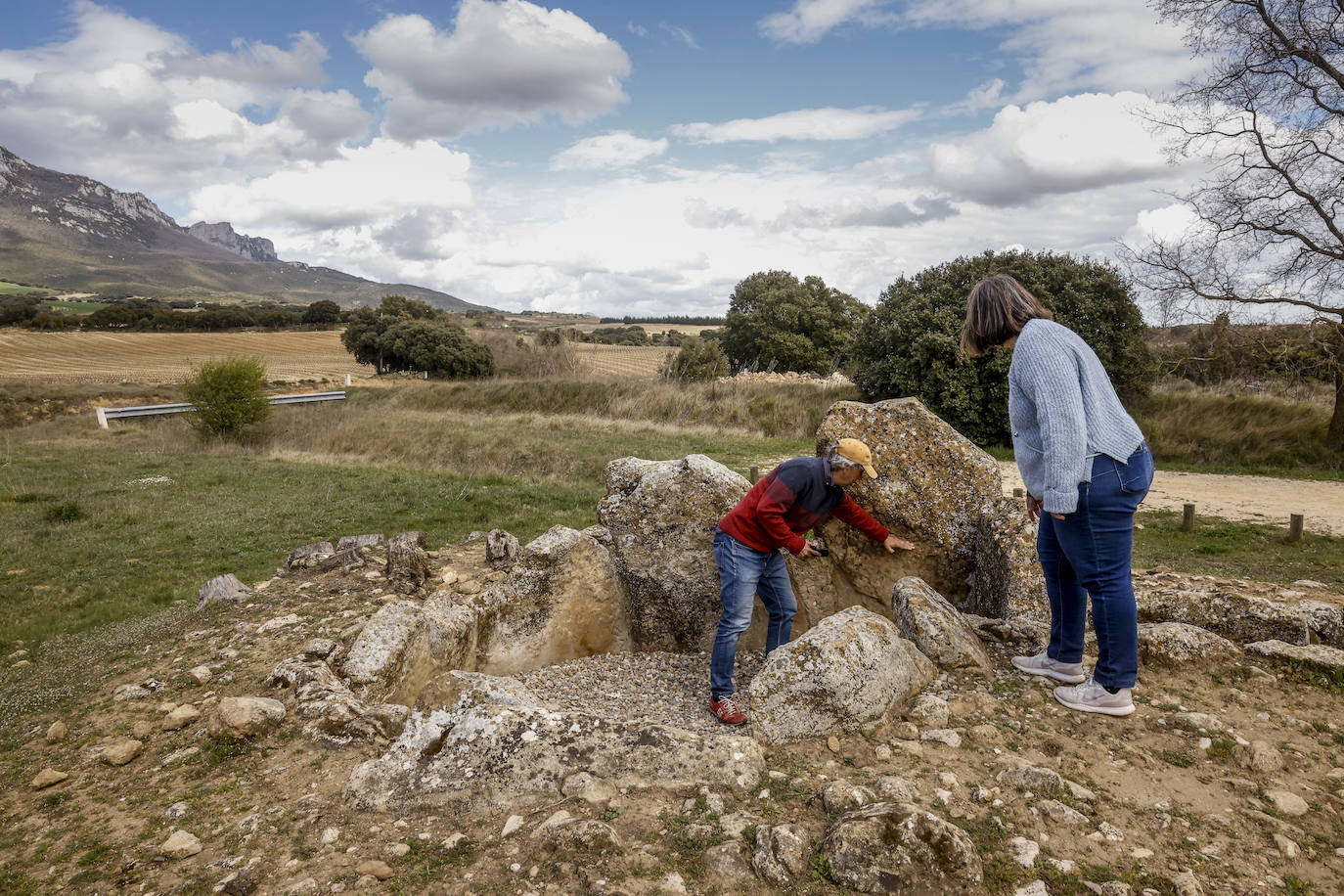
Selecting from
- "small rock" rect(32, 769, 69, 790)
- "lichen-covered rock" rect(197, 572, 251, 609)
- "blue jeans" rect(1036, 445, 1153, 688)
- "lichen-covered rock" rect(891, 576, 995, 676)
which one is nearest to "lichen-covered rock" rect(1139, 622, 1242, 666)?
"blue jeans" rect(1036, 445, 1153, 688)

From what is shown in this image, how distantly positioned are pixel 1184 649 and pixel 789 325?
3934 cm

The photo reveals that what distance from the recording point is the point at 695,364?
36094 millimetres

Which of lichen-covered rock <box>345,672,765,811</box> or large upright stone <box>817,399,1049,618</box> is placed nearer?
lichen-covered rock <box>345,672,765,811</box>

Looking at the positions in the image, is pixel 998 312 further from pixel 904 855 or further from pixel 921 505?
pixel 904 855

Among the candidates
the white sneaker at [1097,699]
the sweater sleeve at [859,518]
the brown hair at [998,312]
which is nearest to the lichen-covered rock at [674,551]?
the sweater sleeve at [859,518]

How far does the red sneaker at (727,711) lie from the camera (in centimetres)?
430

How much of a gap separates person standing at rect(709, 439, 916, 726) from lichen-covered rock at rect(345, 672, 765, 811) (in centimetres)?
97

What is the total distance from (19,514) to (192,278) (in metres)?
202

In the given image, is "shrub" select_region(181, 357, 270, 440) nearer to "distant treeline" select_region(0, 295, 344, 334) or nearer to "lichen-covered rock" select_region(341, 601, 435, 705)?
"lichen-covered rock" select_region(341, 601, 435, 705)

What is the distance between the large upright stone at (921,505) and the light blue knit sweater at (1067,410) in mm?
1993

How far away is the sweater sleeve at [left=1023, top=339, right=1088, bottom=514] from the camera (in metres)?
3.24

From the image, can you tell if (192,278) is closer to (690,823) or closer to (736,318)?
(736,318)

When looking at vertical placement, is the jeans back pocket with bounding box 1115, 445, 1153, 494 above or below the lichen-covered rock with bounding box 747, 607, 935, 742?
above

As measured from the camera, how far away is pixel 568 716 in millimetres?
3615
